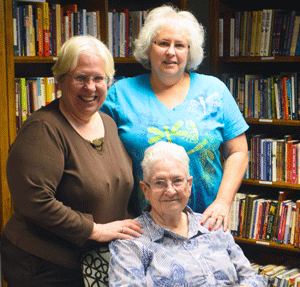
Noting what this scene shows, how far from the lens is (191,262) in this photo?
5.80ft

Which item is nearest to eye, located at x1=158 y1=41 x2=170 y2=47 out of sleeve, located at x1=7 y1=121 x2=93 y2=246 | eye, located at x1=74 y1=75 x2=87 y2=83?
eye, located at x1=74 y1=75 x2=87 y2=83

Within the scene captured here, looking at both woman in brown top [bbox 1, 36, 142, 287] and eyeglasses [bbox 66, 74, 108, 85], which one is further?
eyeglasses [bbox 66, 74, 108, 85]

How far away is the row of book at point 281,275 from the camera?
10.5 feet

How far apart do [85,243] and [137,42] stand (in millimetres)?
1041

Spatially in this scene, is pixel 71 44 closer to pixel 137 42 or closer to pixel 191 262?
pixel 137 42

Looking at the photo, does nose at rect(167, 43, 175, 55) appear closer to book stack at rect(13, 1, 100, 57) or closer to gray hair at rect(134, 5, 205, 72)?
gray hair at rect(134, 5, 205, 72)

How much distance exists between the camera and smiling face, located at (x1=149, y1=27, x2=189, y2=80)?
214 cm

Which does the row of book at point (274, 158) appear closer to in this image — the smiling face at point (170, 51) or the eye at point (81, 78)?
the smiling face at point (170, 51)

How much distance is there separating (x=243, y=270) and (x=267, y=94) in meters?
1.73

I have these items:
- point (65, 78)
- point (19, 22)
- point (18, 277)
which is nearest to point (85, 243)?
point (18, 277)

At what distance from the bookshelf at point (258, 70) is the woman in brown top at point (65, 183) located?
5.59 ft

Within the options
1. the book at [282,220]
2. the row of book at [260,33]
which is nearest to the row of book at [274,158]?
the book at [282,220]

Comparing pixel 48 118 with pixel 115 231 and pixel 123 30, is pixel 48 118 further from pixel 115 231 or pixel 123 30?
pixel 123 30

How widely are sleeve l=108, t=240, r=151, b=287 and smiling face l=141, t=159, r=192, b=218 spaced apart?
0.18 metres
